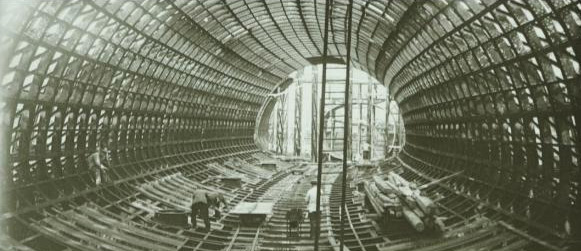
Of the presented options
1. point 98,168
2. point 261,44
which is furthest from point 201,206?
point 261,44

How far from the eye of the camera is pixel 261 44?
3422cm

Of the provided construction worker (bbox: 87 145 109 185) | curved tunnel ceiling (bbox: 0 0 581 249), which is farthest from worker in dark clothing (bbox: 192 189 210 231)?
construction worker (bbox: 87 145 109 185)

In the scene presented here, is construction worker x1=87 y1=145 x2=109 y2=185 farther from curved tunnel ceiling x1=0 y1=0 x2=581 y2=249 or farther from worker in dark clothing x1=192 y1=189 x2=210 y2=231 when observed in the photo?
worker in dark clothing x1=192 y1=189 x2=210 y2=231

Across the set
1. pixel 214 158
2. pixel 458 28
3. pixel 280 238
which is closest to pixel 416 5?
pixel 458 28

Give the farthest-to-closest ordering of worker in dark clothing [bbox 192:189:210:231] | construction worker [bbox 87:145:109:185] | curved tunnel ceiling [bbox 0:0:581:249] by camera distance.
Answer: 1. construction worker [bbox 87:145:109:185]
2. worker in dark clothing [bbox 192:189:210:231]
3. curved tunnel ceiling [bbox 0:0:581:249]

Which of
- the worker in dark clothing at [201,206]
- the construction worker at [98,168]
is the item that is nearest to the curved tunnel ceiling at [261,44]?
the construction worker at [98,168]

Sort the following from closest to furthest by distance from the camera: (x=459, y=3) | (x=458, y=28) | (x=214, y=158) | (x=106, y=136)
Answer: (x=459, y=3), (x=458, y=28), (x=106, y=136), (x=214, y=158)

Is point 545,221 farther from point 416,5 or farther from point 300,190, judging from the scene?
point 300,190

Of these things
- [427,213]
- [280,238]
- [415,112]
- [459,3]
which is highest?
[459,3]

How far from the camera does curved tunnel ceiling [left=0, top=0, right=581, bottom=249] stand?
1375 centimetres

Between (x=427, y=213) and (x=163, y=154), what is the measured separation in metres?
17.8

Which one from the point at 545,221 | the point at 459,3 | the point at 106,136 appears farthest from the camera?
the point at 106,136

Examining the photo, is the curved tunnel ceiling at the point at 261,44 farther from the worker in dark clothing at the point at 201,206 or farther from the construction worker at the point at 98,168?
the worker in dark clothing at the point at 201,206

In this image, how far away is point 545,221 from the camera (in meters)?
13.9
